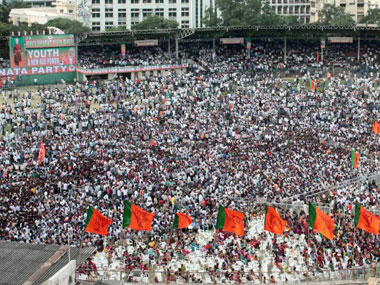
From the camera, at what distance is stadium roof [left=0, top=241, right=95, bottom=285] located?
21297 mm

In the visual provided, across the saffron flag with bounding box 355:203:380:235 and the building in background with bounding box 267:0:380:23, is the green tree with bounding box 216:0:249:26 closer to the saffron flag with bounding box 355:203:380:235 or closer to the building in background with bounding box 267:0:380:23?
the building in background with bounding box 267:0:380:23

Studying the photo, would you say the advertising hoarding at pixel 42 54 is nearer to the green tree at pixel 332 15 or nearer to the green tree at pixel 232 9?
the green tree at pixel 232 9

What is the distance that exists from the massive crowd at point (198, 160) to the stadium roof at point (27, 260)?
129 inches

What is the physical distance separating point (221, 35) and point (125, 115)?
76.3 feet

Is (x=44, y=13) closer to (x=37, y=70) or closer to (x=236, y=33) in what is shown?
(x=236, y=33)

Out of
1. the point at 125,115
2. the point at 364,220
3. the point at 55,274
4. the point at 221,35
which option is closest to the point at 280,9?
the point at 221,35

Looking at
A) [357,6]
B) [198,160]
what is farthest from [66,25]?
[198,160]

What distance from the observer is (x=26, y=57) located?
200 ft

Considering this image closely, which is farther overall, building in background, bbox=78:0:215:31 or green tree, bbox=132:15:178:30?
building in background, bbox=78:0:215:31

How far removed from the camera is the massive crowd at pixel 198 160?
30.4 m

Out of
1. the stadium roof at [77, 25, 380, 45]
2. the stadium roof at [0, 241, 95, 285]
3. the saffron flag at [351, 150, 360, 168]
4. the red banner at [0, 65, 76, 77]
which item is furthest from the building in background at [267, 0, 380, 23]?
the stadium roof at [0, 241, 95, 285]

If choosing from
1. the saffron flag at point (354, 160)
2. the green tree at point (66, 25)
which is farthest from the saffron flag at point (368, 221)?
the green tree at point (66, 25)

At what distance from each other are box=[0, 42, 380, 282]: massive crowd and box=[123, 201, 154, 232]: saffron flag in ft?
4.94

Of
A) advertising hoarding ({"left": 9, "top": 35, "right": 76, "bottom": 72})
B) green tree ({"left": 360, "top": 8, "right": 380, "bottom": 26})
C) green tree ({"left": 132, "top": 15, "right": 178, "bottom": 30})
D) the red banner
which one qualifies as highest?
green tree ({"left": 360, "top": 8, "right": 380, "bottom": 26})
